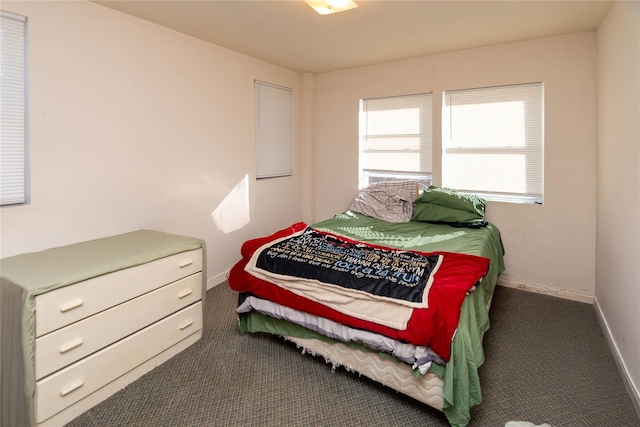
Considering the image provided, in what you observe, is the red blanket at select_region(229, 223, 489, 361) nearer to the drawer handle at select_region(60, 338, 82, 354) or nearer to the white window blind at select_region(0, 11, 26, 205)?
the drawer handle at select_region(60, 338, 82, 354)

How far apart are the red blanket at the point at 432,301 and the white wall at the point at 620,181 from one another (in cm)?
80

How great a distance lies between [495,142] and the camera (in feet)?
11.3

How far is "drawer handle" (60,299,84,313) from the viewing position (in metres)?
1.69

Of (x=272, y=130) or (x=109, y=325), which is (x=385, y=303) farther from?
(x=272, y=130)

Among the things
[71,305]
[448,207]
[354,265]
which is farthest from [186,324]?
[448,207]

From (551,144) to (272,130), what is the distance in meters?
2.83

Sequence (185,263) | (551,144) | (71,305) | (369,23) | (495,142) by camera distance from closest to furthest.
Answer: (71,305), (185,263), (369,23), (551,144), (495,142)

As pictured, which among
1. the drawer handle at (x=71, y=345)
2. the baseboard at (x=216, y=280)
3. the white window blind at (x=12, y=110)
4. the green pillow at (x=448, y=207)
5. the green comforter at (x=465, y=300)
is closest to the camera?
the green comforter at (x=465, y=300)

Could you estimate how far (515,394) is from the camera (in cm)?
194

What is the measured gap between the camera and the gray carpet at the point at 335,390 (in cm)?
177

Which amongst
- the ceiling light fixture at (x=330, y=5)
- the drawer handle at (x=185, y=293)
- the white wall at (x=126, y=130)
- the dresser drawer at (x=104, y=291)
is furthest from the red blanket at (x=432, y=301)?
the ceiling light fixture at (x=330, y=5)

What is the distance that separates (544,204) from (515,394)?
1981mm

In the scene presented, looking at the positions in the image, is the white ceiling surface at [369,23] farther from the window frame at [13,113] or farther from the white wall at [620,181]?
the window frame at [13,113]

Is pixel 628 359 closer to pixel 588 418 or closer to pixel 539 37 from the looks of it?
pixel 588 418
